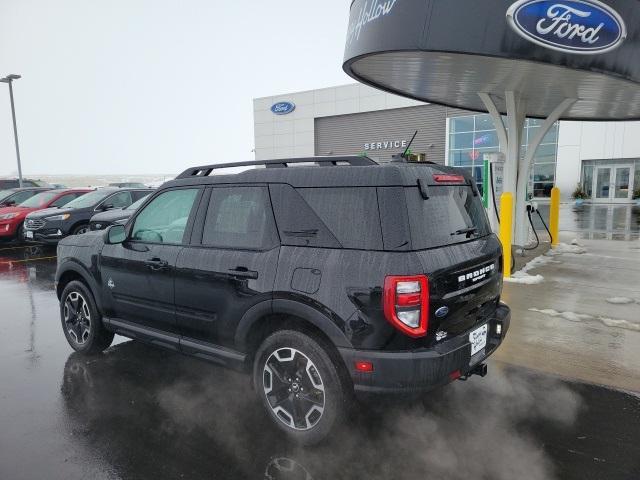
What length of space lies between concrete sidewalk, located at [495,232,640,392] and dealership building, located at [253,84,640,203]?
52.7ft

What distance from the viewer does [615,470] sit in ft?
9.07

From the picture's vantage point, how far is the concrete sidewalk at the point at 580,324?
4258 millimetres

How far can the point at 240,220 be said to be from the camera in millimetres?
3422

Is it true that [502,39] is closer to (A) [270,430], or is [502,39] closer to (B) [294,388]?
(B) [294,388]

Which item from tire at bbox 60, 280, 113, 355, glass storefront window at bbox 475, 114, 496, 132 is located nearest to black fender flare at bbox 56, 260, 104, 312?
tire at bbox 60, 280, 113, 355

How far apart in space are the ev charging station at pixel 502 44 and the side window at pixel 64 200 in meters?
9.46

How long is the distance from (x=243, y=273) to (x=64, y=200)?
1290 centimetres

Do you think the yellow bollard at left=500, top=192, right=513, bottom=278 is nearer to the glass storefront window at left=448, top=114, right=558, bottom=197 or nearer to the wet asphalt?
the wet asphalt

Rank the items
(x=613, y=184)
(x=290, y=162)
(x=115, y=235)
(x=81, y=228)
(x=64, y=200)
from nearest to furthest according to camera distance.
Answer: (x=290, y=162)
(x=115, y=235)
(x=81, y=228)
(x=64, y=200)
(x=613, y=184)

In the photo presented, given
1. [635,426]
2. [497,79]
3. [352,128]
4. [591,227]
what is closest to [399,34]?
[497,79]

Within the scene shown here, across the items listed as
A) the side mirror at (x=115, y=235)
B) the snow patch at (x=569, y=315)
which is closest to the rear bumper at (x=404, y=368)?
the side mirror at (x=115, y=235)

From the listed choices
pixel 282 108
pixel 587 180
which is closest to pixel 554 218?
pixel 587 180

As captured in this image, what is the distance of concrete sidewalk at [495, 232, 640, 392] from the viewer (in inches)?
168

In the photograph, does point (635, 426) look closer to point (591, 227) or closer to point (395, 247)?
point (395, 247)
